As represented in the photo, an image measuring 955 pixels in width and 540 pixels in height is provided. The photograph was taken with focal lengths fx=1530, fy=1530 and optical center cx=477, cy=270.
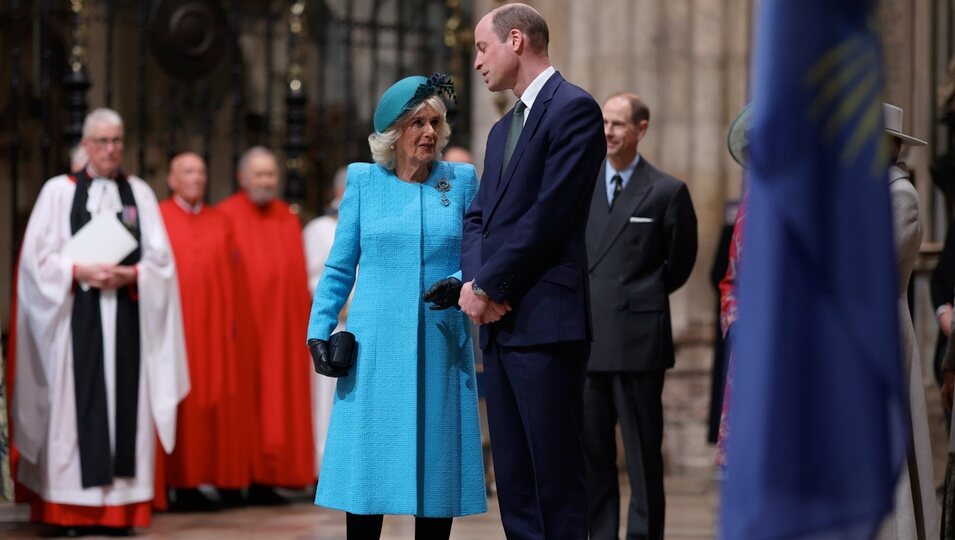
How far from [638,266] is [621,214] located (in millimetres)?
223

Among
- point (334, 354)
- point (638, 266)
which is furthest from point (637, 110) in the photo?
point (334, 354)

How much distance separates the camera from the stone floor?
734cm

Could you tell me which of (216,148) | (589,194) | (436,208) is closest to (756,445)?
(589,194)

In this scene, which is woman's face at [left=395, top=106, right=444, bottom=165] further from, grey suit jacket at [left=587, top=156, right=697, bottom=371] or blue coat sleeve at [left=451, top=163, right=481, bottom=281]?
grey suit jacket at [left=587, top=156, right=697, bottom=371]

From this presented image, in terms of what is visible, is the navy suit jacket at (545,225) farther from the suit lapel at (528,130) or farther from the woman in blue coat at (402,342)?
the woman in blue coat at (402,342)

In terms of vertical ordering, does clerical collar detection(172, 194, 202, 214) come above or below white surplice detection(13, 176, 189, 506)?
above

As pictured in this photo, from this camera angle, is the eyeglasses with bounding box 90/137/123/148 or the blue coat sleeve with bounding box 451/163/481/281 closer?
the blue coat sleeve with bounding box 451/163/481/281

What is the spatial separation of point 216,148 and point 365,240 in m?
8.17

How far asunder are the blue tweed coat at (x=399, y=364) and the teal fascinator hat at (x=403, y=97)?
0.54ft

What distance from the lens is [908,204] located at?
4699 mm

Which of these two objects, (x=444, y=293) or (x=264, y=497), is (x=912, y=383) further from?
(x=264, y=497)

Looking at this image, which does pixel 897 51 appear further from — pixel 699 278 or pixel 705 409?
pixel 705 409

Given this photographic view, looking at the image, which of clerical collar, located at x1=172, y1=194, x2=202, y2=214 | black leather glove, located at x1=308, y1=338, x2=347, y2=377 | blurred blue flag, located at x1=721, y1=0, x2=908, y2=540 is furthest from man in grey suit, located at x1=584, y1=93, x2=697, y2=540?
blurred blue flag, located at x1=721, y1=0, x2=908, y2=540

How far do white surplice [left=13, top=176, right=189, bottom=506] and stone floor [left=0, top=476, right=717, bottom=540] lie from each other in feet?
1.06
